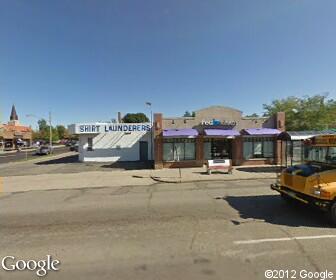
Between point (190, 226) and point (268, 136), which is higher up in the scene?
point (268, 136)

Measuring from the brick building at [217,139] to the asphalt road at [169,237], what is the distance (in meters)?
11.0

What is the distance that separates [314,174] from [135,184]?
29.7 feet

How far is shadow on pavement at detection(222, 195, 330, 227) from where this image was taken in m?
6.75

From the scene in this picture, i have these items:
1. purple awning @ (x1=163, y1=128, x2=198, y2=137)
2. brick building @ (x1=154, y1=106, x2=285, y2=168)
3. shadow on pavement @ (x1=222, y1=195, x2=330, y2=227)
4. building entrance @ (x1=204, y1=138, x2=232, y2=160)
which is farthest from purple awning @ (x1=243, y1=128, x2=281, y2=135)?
shadow on pavement @ (x1=222, y1=195, x2=330, y2=227)

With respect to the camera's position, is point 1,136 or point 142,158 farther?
point 1,136

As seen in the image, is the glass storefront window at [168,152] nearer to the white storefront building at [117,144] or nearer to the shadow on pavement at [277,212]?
the white storefront building at [117,144]

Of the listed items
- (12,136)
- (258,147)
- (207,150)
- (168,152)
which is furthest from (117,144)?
(12,136)

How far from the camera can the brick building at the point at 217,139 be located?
20672mm

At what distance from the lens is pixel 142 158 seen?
28.0 metres

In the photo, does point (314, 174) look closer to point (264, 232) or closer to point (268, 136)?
point (264, 232)

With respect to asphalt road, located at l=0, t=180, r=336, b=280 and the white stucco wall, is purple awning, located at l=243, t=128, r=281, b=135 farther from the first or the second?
asphalt road, located at l=0, t=180, r=336, b=280

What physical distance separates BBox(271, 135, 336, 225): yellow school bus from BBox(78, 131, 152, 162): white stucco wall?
67.6 ft

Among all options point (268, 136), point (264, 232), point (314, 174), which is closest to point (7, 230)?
point (264, 232)

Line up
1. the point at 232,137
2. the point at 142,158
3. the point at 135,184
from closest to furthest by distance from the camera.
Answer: the point at 135,184, the point at 232,137, the point at 142,158
